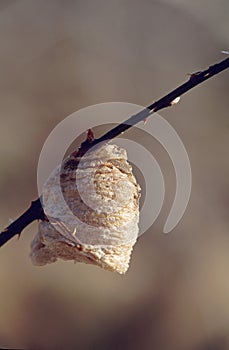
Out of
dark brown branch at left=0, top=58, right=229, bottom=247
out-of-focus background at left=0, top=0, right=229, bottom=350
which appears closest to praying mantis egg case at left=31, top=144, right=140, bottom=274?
dark brown branch at left=0, top=58, right=229, bottom=247

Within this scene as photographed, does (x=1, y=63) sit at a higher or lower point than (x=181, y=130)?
higher

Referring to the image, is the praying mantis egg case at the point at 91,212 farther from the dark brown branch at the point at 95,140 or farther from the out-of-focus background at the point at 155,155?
the out-of-focus background at the point at 155,155

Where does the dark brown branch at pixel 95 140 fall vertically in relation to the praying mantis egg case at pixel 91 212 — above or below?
above

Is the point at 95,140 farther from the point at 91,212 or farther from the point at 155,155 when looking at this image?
the point at 155,155

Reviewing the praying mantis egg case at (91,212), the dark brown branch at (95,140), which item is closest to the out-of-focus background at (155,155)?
the dark brown branch at (95,140)

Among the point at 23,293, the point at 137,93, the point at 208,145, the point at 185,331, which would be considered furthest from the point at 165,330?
the point at 137,93

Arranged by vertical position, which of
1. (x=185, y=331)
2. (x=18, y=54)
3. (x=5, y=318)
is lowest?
(x=185, y=331)

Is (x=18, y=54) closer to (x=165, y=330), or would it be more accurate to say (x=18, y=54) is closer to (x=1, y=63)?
(x=1, y=63)
